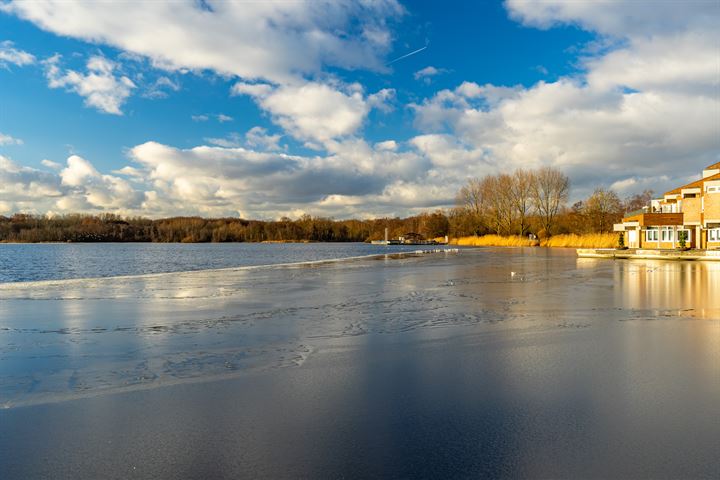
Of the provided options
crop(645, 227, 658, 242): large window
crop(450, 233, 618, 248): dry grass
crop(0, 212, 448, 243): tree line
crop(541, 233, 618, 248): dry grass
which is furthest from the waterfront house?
crop(0, 212, 448, 243): tree line

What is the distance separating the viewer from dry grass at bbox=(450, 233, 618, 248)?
168 feet

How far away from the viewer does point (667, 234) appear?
45000mm

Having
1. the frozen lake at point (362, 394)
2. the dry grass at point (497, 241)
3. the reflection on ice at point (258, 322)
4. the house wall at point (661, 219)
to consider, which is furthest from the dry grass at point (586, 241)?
the frozen lake at point (362, 394)

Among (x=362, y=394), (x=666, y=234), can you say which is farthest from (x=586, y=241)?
(x=362, y=394)

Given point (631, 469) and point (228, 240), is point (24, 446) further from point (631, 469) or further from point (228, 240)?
point (228, 240)

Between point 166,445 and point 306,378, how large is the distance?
6.43 feet

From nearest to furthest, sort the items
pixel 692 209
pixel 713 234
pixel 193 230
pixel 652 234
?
1. pixel 713 234
2. pixel 692 209
3. pixel 652 234
4. pixel 193 230

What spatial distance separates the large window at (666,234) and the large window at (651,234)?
58cm

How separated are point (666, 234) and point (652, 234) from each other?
4.66 ft

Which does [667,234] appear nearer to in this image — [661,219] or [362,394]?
[661,219]

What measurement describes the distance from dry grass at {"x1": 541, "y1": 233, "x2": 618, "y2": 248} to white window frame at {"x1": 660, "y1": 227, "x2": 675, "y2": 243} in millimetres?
4216

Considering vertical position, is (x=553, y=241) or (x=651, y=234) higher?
(x=651, y=234)

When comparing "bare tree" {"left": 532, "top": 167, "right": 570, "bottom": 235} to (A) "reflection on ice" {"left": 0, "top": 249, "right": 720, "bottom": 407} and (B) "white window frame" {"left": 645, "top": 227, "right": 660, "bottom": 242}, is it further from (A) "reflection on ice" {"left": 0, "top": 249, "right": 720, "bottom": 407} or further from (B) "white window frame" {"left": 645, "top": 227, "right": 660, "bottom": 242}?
(A) "reflection on ice" {"left": 0, "top": 249, "right": 720, "bottom": 407}

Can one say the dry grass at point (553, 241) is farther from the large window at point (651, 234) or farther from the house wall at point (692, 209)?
the house wall at point (692, 209)
